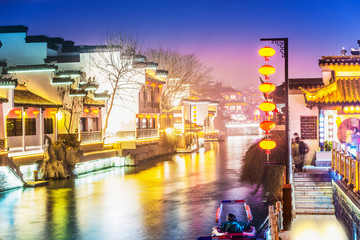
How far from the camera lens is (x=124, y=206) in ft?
69.7

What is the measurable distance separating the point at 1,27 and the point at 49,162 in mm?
15905

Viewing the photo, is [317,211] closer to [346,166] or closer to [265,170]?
[346,166]

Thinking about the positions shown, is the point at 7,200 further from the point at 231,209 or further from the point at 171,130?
the point at 171,130

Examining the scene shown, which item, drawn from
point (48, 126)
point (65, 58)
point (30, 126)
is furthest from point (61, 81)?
point (65, 58)

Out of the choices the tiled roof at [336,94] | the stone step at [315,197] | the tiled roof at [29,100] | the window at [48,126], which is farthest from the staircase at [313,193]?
the window at [48,126]

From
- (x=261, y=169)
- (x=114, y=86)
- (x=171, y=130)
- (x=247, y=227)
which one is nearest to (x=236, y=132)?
(x=171, y=130)

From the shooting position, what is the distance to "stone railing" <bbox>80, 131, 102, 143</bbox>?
37.5 metres

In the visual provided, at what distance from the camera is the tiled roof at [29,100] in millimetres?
30609

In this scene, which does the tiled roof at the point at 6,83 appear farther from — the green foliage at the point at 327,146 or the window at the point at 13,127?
the green foliage at the point at 327,146

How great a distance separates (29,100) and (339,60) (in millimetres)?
18393

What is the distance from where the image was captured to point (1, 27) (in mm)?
40844

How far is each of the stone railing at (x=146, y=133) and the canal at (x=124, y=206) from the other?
11.9 metres

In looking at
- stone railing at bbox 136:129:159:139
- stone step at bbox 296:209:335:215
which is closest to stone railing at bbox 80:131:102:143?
stone railing at bbox 136:129:159:139

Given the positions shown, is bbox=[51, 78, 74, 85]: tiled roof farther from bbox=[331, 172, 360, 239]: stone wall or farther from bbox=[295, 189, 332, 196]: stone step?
bbox=[331, 172, 360, 239]: stone wall
